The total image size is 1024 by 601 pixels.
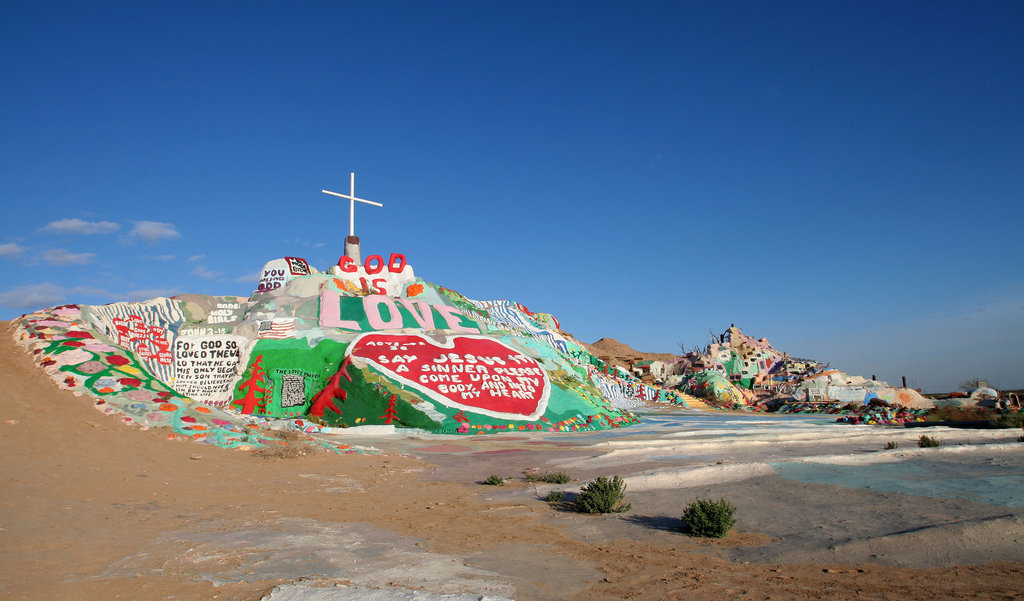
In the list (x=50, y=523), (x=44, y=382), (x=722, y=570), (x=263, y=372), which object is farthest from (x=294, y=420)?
(x=722, y=570)

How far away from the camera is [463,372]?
863 inches

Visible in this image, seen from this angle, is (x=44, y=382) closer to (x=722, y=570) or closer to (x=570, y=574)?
(x=570, y=574)

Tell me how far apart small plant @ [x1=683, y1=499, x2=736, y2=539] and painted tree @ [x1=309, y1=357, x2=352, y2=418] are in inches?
620

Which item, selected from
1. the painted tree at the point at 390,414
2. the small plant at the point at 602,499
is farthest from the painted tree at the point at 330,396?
the small plant at the point at 602,499

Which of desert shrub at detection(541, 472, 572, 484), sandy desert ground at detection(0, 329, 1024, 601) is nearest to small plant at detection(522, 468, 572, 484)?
desert shrub at detection(541, 472, 572, 484)

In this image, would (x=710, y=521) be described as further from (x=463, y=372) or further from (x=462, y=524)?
(x=463, y=372)

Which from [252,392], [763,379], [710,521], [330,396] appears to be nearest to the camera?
[710,521]

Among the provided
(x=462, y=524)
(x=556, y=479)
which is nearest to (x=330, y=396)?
(x=556, y=479)

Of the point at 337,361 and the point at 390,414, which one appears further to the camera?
the point at 337,361

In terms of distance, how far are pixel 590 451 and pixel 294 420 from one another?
10436mm

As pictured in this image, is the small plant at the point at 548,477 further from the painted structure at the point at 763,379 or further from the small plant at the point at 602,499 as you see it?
the painted structure at the point at 763,379

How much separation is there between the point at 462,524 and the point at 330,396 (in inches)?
565

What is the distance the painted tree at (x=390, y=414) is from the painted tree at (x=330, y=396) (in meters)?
1.62

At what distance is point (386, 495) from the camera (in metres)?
9.27
